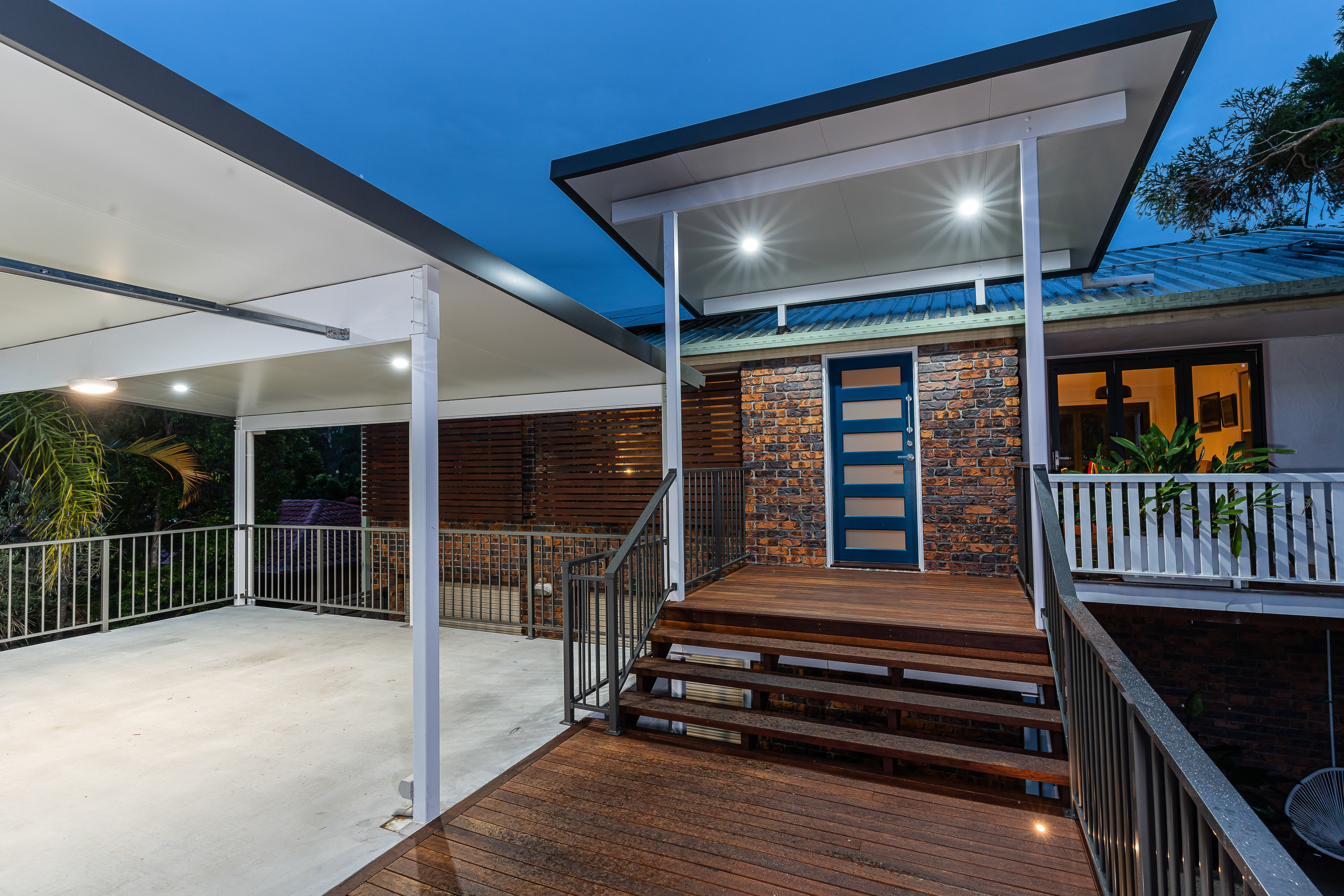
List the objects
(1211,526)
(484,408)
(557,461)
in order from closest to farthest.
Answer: (1211,526) < (484,408) < (557,461)

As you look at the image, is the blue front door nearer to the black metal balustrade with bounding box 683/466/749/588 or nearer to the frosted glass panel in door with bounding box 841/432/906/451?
the frosted glass panel in door with bounding box 841/432/906/451

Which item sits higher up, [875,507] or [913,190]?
[913,190]

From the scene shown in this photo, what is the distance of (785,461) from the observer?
6.26m

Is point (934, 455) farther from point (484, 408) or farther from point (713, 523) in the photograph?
point (484, 408)

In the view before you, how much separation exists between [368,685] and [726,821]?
3.32m

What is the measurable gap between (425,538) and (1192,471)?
5.45 m

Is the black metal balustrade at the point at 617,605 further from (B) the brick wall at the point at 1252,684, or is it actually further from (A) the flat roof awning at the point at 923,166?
(B) the brick wall at the point at 1252,684

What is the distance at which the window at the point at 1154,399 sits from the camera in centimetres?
585

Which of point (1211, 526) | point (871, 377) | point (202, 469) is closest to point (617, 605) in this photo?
point (871, 377)

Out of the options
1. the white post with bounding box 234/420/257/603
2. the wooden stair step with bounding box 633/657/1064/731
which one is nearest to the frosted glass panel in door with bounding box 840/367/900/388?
the wooden stair step with bounding box 633/657/1064/731

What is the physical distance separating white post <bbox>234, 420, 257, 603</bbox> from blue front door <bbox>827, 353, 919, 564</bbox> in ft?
24.4

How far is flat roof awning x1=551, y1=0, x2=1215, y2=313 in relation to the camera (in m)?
3.57

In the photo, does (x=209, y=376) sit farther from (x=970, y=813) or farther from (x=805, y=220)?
(x=970, y=813)

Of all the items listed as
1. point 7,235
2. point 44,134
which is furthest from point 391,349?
point 44,134
